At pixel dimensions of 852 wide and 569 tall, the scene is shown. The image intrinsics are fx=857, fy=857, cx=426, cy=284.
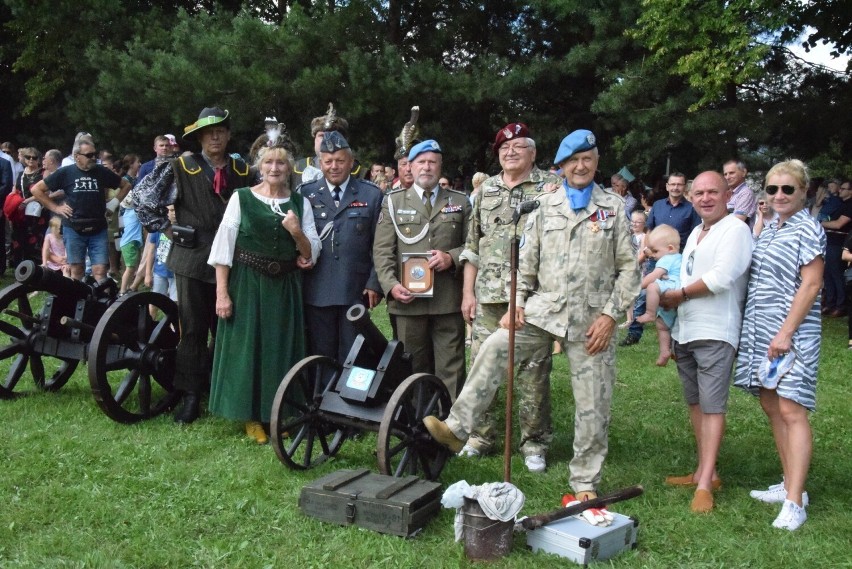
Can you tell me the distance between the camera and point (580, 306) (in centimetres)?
417

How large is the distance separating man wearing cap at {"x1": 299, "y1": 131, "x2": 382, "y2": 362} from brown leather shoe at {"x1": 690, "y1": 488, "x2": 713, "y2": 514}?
2227 millimetres

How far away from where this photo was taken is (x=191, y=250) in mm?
5578

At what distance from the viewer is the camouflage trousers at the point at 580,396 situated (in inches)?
165

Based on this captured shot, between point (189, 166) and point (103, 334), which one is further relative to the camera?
point (189, 166)

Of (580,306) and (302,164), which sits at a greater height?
(302,164)

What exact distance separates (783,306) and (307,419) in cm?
253

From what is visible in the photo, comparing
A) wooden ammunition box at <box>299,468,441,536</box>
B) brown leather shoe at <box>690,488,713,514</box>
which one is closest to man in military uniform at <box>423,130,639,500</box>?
wooden ammunition box at <box>299,468,441,536</box>

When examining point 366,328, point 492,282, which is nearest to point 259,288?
point 366,328

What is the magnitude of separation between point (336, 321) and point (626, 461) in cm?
199

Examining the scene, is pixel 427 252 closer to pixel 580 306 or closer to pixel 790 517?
pixel 580 306

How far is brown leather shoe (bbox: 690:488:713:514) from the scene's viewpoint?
4.23 meters

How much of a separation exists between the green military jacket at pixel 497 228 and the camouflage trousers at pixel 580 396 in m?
0.67

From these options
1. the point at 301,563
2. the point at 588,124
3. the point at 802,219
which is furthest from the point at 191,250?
the point at 588,124

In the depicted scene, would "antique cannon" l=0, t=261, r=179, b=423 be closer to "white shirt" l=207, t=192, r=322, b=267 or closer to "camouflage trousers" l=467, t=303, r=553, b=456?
"white shirt" l=207, t=192, r=322, b=267
